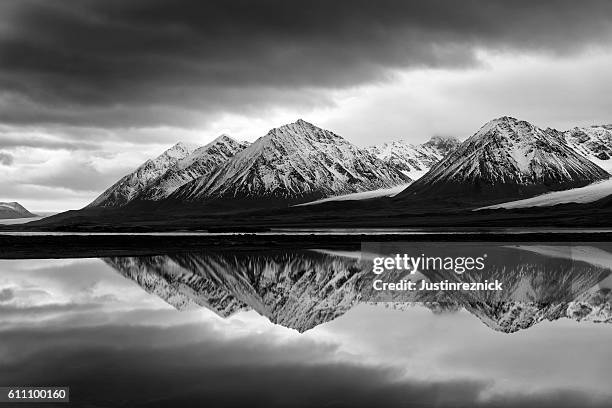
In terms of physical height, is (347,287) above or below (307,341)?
above

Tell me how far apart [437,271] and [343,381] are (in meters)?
35.1

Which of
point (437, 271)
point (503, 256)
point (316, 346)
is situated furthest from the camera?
point (503, 256)

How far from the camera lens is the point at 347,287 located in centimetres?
4141

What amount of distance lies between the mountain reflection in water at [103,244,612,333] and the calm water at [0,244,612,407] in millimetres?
179

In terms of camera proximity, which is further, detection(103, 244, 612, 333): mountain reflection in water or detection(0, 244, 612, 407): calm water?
detection(103, 244, 612, 333): mountain reflection in water

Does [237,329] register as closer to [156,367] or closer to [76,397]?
[156,367]

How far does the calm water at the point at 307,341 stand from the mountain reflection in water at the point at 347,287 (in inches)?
7.0

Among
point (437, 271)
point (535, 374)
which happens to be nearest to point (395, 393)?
point (535, 374)

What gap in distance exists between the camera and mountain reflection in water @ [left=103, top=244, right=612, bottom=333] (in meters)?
31.7

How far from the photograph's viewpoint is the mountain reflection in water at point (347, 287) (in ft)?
104

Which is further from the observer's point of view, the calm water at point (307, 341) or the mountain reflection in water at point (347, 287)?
the mountain reflection in water at point (347, 287)

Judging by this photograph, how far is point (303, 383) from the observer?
19203 millimetres

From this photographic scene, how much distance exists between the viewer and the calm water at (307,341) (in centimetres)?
1830

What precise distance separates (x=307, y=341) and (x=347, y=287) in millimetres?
16210
